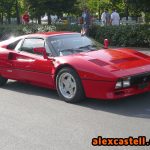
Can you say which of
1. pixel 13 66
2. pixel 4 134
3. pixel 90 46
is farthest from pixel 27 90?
pixel 4 134

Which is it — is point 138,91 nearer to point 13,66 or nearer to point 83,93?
point 83,93

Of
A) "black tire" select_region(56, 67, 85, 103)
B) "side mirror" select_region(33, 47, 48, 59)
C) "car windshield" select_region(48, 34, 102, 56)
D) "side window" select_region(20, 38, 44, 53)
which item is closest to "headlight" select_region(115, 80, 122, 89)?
"black tire" select_region(56, 67, 85, 103)

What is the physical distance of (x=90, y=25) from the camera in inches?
751

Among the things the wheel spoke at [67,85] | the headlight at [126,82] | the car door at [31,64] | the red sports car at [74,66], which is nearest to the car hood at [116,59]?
the red sports car at [74,66]

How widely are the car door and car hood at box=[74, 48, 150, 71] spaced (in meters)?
0.78

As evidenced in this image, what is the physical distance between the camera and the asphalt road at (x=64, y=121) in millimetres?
5078

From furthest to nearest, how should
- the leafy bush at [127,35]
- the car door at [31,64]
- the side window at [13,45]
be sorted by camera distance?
the leafy bush at [127,35]
the side window at [13,45]
the car door at [31,64]

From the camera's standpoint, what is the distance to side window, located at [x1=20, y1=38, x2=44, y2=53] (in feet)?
25.7

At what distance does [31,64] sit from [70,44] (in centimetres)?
88

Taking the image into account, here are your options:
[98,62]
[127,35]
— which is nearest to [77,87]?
[98,62]

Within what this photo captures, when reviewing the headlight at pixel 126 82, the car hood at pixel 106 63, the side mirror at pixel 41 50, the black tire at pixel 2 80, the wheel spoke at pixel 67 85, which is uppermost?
the side mirror at pixel 41 50

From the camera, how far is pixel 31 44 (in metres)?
8.03

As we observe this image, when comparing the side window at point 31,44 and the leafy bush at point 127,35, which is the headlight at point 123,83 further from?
the leafy bush at point 127,35

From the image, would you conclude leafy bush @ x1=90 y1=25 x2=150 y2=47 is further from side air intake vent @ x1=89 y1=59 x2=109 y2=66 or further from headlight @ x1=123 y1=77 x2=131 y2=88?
headlight @ x1=123 y1=77 x2=131 y2=88
